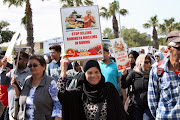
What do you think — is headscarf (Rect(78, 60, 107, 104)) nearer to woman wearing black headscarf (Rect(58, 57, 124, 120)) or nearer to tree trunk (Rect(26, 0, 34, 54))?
woman wearing black headscarf (Rect(58, 57, 124, 120))

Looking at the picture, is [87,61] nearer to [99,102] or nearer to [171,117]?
[99,102]

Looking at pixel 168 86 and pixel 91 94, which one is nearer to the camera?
pixel 168 86

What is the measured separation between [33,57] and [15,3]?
15.1 m

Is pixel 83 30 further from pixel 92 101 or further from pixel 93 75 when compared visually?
pixel 92 101

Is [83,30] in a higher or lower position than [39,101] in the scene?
higher

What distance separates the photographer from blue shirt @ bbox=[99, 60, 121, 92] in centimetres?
591

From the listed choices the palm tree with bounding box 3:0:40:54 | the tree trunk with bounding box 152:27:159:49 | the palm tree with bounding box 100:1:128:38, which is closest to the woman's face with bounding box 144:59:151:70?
the palm tree with bounding box 3:0:40:54

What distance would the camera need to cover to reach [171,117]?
126 inches

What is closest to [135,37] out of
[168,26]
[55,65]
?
[168,26]

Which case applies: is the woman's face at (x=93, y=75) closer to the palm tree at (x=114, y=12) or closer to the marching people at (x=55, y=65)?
the marching people at (x=55, y=65)

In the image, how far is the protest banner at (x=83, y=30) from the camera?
3760 mm

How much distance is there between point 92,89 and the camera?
3566 mm

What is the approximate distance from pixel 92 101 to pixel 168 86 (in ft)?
3.17

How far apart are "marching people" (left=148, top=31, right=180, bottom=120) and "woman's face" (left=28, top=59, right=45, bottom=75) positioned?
1.70 metres
